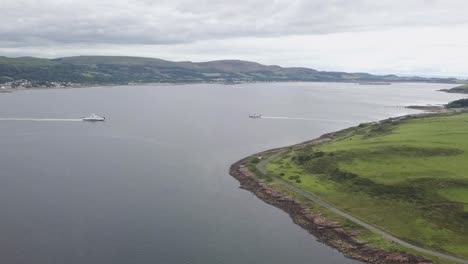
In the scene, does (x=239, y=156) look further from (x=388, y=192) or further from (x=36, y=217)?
(x=36, y=217)

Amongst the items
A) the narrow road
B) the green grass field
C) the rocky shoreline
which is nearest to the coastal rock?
the rocky shoreline

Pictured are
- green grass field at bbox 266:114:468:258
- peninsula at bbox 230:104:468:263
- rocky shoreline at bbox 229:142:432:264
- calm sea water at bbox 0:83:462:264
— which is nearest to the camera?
rocky shoreline at bbox 229:142:432:264

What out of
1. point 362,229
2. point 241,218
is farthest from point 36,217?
point 362,229

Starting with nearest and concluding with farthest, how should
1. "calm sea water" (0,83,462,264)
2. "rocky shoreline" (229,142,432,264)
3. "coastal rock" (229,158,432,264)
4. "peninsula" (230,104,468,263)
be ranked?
"coastal rock" (229,158,432,264)
"rocky shoreline" (229,142,432,264)
"calm sea water" (0,83,462,264)
"peninsula" (230,104,468,263)

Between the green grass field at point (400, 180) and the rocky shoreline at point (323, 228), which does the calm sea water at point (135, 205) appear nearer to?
the rocky shoreline at point (323, 228)

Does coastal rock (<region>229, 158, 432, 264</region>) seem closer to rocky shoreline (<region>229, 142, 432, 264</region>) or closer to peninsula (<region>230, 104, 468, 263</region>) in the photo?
rocky shoreline (<region>229, 142, 432, 264</region>)

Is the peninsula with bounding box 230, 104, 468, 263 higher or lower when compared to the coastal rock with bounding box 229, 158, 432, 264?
higher

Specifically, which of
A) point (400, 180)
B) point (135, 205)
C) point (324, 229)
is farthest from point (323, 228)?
point (135, 205)
